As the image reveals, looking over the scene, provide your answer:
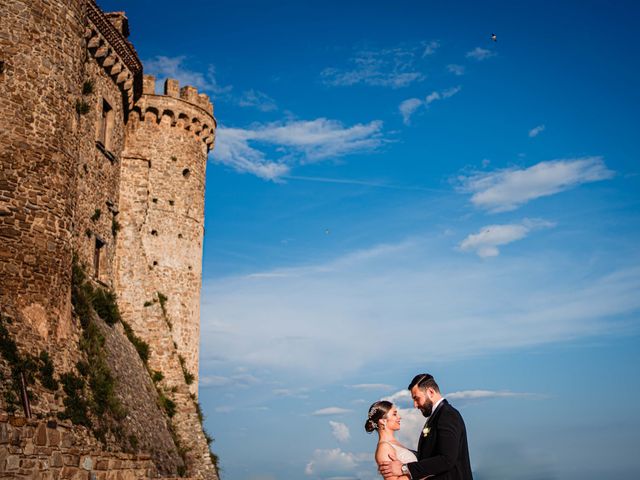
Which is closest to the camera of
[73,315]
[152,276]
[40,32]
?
[40,32]

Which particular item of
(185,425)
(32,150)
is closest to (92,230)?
(32,150)

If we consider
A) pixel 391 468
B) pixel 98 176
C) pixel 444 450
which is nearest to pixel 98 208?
pixel 98 176

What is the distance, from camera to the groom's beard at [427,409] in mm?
7191

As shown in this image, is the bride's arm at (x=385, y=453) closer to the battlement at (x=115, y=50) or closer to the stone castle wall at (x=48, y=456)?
the stone castle wall at (x=48, y=456)

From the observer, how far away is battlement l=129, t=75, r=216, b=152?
105 feet

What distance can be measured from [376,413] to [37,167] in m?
13.4

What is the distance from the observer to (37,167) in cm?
1797

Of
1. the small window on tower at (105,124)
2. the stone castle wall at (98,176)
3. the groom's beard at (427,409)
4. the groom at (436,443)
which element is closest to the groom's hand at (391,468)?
the groom at (436,443)

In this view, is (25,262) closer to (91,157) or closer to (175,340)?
(91,157)

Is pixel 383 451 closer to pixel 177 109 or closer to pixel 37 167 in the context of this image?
pixel 37 167

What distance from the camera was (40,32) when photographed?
18.6 m

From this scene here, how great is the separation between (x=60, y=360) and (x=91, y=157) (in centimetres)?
924

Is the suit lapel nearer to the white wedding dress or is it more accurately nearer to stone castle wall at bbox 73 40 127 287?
the white wedding dress

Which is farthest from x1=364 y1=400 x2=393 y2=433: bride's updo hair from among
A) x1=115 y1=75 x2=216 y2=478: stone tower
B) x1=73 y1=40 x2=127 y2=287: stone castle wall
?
x1=115 y1=75 x2=216 y2=478: stone tower
